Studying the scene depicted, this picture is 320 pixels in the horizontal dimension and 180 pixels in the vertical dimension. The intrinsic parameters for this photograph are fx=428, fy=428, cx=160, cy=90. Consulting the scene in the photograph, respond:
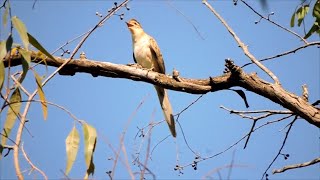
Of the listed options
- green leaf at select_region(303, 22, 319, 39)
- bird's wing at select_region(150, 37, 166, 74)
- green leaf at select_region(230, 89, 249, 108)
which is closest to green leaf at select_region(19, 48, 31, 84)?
green leaf at select_region(230, 89, 249, 108)

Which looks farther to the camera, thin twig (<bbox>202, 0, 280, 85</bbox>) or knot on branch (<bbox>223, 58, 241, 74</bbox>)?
thin twig (<bbox>202, 0, 280, 85</bbox>)

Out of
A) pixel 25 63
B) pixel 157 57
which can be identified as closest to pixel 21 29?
pixel 25 63

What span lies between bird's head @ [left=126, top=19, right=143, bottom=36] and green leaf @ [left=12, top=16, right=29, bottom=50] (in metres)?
4.04

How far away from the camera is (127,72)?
333 centimetres

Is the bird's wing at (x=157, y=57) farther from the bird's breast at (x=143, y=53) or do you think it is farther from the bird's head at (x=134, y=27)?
the bird's head at (x=134, y=27)

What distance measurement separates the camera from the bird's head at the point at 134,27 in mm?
6333

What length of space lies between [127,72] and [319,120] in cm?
145

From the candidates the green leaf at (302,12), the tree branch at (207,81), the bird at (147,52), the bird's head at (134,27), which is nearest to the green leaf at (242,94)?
the tree branch at (207,81)

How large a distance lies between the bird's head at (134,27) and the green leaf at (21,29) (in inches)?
159

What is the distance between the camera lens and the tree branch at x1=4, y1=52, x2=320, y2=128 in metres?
3.03

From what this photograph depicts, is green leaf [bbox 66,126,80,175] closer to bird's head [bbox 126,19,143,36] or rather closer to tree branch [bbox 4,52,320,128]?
tree branch [bbox 4,52,320,128]

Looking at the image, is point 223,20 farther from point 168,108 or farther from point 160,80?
point 168,108

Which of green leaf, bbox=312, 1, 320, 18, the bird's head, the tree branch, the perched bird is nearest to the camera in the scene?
the tree branch

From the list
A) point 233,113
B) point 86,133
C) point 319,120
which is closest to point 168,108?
point 233,113
